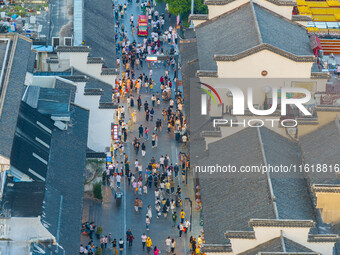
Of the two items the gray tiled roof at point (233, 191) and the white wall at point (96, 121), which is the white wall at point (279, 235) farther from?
the white wall at point (96, 121)

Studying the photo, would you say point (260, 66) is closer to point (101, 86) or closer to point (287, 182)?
point (101, 86)

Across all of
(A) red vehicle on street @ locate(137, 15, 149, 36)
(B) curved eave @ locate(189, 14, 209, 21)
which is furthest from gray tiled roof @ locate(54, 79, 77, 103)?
(A) red vehicle on street @ locate(137, 15, 149, 36)

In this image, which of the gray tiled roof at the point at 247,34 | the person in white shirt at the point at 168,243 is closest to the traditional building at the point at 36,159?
the person in white shirt at the point at 168,243

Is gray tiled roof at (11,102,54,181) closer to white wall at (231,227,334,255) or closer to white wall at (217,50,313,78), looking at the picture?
white wall at (231,227,334,255)

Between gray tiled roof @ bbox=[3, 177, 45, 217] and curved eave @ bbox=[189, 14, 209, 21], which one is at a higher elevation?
curved eave @ bbox=[189, 14, 209, 21]

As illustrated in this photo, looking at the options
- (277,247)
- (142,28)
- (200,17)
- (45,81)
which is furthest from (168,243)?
(142,28)

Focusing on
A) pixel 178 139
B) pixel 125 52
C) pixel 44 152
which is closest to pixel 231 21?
pixel 178 139
